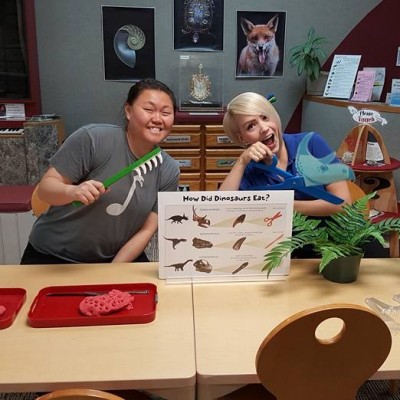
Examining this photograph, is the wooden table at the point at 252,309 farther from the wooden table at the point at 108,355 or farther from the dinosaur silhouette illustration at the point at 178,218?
the dinosaur silhouette illustration at the point at 178,218

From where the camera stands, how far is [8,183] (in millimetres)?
3574

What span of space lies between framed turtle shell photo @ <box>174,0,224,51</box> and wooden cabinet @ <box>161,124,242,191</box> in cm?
77

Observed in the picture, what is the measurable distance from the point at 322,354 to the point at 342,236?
0.57 m

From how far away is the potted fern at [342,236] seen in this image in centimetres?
134

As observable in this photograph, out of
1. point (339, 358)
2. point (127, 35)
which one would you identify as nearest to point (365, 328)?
point (339, 358)

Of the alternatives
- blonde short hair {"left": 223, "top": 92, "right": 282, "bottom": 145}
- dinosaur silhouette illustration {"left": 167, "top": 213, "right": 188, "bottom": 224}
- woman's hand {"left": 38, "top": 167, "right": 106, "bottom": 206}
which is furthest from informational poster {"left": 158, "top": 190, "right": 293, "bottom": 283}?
blonde short hair {"left": 223, "top": 92, "right": 282, "bottom": 145}

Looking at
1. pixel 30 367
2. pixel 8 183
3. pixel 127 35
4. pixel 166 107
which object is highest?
pixel 127 35

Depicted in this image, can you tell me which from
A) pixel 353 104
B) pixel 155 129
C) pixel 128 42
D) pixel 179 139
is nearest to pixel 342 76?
pixel 353 104

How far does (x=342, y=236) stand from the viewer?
1.37 metres

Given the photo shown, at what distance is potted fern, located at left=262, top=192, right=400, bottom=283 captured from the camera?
1337mm

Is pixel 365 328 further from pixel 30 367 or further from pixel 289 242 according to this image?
pixel 30 367

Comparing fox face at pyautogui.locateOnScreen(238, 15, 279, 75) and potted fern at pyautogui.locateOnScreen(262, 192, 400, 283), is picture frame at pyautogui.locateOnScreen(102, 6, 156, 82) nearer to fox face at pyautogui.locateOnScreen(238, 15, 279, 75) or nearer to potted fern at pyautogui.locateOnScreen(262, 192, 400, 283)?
fox face at pyautogui.locateOnScreen(238, 15, 279, 75)

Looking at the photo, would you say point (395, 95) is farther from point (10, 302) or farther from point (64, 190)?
point (10, 302)

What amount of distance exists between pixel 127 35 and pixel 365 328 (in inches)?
140
